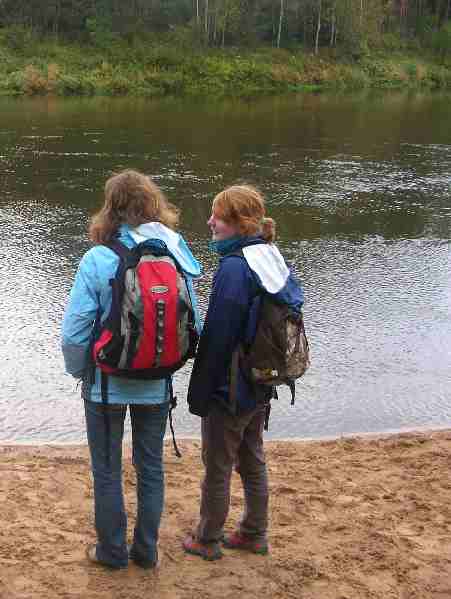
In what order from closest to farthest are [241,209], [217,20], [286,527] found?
[241,209]
[286,527]
[217,20]

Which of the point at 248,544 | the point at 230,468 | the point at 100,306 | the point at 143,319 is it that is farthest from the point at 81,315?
the point at 248,544

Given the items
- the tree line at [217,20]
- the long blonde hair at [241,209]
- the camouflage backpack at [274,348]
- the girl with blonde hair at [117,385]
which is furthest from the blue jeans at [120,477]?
the tree line at [217,20]

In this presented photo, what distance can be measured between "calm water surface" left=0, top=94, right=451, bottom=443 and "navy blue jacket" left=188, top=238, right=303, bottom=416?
7.87ft

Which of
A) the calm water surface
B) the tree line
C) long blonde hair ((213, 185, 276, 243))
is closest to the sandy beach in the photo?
the calm water surface

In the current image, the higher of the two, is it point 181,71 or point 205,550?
point 181,71

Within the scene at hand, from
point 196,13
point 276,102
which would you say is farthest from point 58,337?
point 196,13

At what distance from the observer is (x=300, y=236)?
1127 centimetres

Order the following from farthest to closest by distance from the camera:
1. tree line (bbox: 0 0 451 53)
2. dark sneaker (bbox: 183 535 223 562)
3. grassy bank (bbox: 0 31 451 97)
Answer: tree line (bbox: 0 0 451 53) → grassy bank (bbox: 0 31 451 97) → dark sneaker (bbox: 183 535 223 562)

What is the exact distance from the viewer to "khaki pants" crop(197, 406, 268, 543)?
3.48 meters

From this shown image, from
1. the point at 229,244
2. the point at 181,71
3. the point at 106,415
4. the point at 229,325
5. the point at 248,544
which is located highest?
the point at 181,71

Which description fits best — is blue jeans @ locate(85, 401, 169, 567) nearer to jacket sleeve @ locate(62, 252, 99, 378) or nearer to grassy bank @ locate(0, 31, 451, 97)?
jacket sleeve @ locate(62, 252, 99, 378)

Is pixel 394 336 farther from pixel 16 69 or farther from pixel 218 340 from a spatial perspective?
pixel 16 69

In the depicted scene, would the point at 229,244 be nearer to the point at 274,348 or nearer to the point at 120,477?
the point at 274,348

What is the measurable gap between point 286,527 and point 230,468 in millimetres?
761
